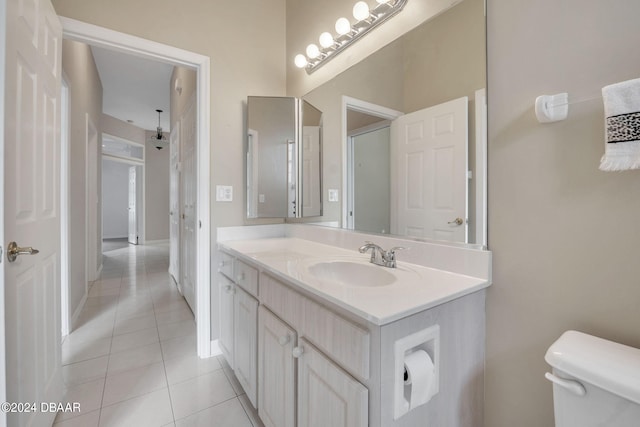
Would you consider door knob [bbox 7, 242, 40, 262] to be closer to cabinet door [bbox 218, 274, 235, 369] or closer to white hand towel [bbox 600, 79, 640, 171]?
cabinet door [bbox 218, 274, 235, 369]

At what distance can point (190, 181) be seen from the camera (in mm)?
2668

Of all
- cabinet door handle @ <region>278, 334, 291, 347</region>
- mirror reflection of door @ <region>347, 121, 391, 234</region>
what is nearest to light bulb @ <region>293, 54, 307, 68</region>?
mirror reflection of door @ <region>347, 121, 391, 234</region>

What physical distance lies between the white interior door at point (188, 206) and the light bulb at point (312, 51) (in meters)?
1.21

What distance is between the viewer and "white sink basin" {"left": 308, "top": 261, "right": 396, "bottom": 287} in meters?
1.17

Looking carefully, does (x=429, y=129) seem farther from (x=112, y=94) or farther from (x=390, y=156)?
(x=112, y=94)

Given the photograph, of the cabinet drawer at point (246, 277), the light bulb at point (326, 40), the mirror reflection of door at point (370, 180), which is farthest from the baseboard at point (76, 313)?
the light bulb at point (326, 40)

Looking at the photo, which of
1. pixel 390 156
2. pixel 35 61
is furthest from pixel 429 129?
pixel 35 61

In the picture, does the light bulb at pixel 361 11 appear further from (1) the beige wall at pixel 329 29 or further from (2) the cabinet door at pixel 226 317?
(2) the cabinet door at pixel 226 317

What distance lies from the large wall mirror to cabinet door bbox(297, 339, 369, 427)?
0.68 meters

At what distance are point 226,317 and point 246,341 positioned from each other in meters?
0.35

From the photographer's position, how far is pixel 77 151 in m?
2.72

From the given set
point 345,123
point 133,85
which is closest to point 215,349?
point 345,123

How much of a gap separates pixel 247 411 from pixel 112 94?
16.6 ft

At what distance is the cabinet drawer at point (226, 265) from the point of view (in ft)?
5.37
